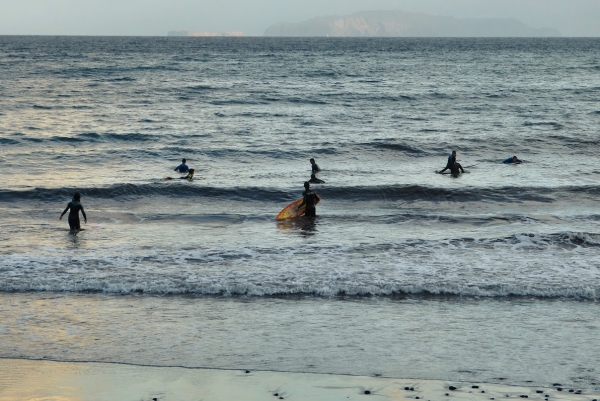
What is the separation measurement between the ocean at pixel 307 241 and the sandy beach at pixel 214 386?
314 millimetres

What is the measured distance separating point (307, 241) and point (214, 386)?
921cm

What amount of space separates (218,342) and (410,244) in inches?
309

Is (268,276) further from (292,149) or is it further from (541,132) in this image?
(541,132)

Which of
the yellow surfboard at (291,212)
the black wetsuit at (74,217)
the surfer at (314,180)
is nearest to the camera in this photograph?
the black wetsuit at (74,217)

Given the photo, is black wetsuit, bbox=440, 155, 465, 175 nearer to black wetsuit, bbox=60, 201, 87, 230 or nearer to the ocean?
the ocean

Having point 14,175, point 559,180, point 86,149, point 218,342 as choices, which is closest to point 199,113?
point 86,149

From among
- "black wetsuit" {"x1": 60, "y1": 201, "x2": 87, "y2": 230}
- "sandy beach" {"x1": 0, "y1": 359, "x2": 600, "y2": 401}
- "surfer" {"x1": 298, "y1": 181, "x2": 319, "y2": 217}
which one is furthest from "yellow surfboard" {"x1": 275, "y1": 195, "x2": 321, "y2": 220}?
"sandy beach" {"x1": 0, "y1": 359, "x2": 600, "y2": 401}

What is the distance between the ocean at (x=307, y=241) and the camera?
36.9ft

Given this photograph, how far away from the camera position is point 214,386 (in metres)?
9.66

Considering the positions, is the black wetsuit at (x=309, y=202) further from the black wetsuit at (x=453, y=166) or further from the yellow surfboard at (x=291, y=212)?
the black wetsuit at (x=453, y=166)

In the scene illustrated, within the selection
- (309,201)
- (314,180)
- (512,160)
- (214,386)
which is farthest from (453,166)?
(214,386)

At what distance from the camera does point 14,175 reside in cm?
2894

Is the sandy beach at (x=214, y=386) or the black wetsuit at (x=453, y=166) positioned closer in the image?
the sandy beach at (x=214, y=386)

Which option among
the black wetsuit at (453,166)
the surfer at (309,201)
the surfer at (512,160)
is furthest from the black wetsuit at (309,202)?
the surfer at (512,160)
